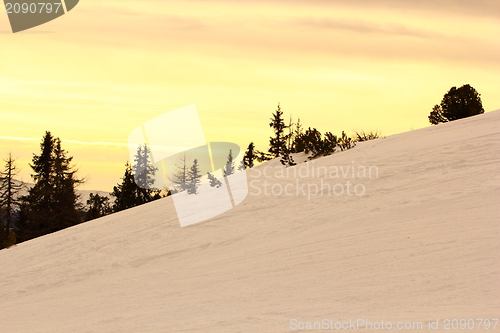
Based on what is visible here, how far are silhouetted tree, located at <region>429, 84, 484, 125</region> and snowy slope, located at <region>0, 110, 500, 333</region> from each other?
9.06 meters

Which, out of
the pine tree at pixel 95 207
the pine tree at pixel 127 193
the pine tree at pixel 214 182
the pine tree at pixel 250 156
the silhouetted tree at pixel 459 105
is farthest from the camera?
the pine tree at pixel 250 156

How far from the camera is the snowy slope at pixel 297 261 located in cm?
628

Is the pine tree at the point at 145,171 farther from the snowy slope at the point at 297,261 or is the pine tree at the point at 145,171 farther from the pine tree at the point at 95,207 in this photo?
the snowy slope at the point at 297,261

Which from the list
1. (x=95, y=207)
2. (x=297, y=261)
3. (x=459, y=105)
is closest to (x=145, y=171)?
(x=95, y=207)

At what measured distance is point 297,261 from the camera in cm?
780

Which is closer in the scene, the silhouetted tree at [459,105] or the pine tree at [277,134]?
the silhouetted tree at [459,105]

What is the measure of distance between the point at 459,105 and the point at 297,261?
1635cm

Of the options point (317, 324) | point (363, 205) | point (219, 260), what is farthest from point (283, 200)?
point (317, 324)

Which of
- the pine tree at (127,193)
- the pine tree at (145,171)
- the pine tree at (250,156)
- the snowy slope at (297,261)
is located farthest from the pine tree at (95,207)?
the snowy slope at (297,261)

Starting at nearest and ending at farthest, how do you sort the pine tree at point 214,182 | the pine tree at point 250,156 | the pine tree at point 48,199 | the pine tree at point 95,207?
the pine tree at point 214,182
the pine tree at point 48,199
the pine tree at point 95,207
the pine tree at point 250,156

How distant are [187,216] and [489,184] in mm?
6732

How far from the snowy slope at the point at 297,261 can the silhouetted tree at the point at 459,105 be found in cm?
906

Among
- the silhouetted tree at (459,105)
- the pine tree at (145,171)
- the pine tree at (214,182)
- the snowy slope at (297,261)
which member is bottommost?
Answer: the snowy slope at (297,261)

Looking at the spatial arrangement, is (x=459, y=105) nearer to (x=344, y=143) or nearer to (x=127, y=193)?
(x=344, y=143)
